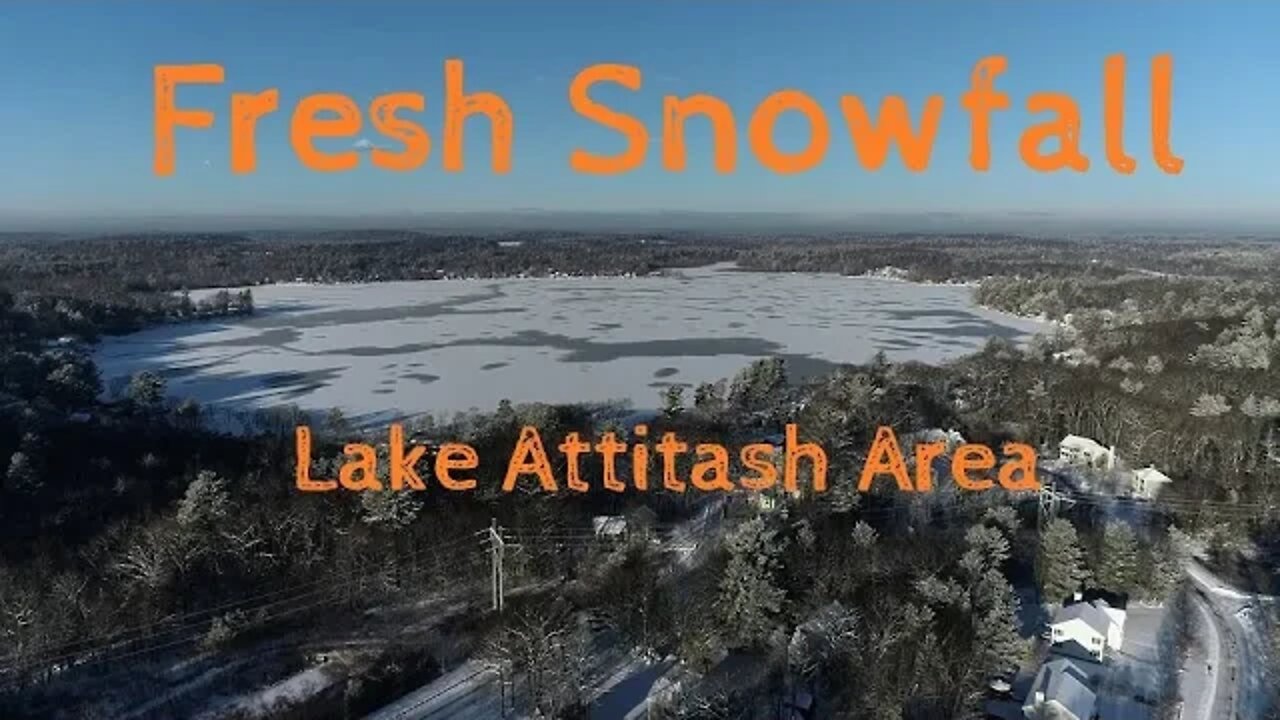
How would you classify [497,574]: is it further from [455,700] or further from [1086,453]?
[1086,453]

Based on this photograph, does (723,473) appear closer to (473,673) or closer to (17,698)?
(473,673)

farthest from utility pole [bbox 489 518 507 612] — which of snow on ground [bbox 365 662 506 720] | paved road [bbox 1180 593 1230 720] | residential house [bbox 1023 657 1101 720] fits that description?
paved road [bbox 1180 593 1230 720]

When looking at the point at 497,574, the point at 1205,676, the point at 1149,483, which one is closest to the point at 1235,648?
the point at 1205,676

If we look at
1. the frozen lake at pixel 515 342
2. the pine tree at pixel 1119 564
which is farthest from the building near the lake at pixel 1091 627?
the frozen lake at pixel 515 342

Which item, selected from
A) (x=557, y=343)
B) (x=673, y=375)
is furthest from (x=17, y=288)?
(x=673, y=375)

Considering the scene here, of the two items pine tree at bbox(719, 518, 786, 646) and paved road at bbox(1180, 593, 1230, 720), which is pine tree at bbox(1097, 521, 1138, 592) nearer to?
paved road at bbox(1180, 593, 1230, 720)
